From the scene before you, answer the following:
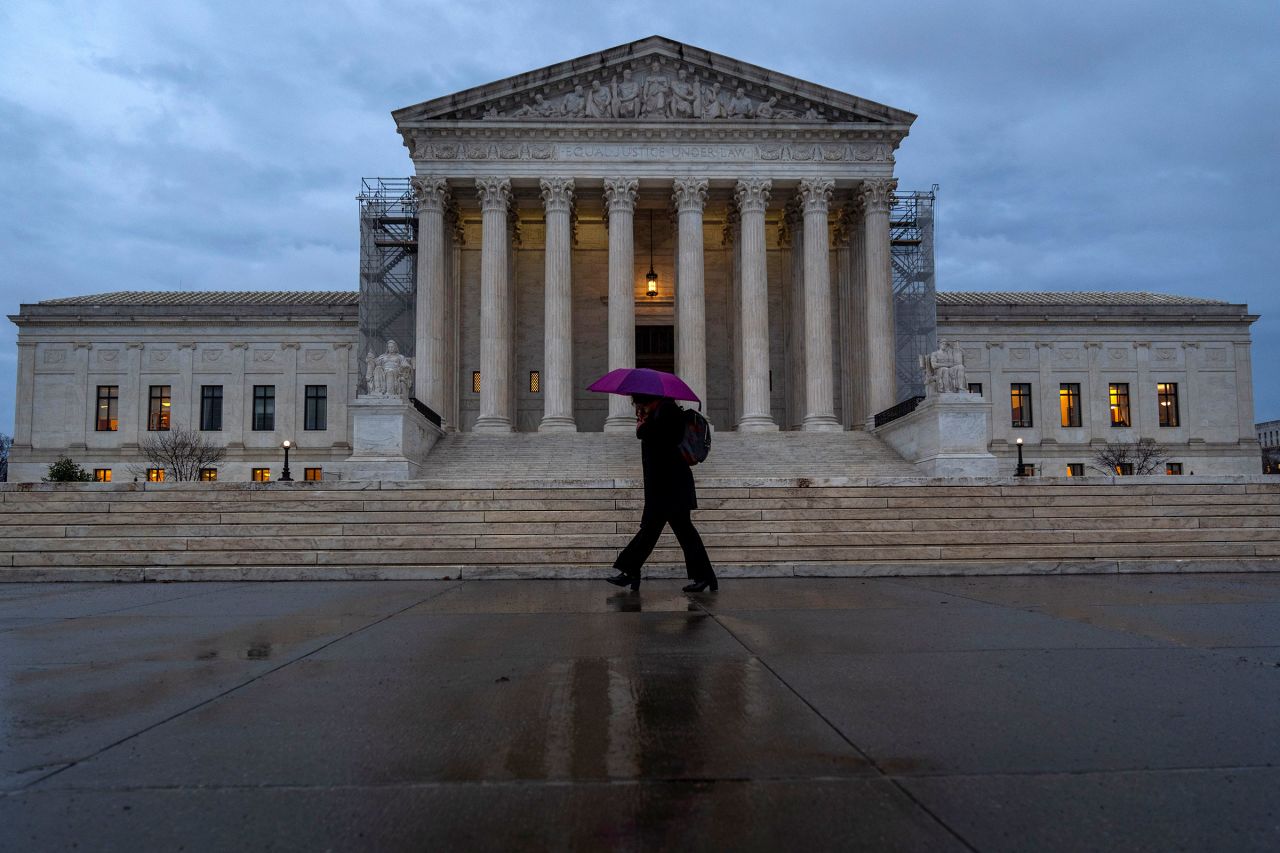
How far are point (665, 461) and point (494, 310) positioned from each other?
23613 mm

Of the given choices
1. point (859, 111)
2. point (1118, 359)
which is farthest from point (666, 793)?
point (1118, 359)

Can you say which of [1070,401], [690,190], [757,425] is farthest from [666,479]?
[1070,401]

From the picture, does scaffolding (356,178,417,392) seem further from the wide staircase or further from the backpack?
the backpack

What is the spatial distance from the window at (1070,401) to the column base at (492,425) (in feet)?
109

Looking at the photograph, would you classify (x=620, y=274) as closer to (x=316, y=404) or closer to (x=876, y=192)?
(x=876, y=192)

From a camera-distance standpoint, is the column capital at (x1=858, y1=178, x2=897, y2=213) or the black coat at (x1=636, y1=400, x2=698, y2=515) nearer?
the black coat at (x1=636, y1=400, x2=698, y2=515)

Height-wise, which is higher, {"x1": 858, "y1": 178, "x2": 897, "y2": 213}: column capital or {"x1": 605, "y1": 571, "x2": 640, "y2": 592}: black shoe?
{"x1": 858, "y1": 178, "x2": 897, "y2": 213}: column capital

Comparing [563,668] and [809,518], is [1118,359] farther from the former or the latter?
[563,668]

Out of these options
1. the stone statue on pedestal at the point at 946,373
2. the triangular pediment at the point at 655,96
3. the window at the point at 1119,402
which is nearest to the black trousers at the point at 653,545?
the stone statue on pedestal at the point at 946,373

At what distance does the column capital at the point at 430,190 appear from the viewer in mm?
32188

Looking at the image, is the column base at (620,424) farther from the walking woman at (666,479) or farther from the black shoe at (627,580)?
the walking woman at (666,479)

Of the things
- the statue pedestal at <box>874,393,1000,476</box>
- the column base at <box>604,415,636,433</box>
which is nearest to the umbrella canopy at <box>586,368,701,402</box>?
the statue pedestal at <box>874,393,1000,476</box>

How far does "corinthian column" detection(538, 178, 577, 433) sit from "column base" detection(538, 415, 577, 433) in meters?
0.12

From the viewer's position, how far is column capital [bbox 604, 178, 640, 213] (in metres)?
32.5
